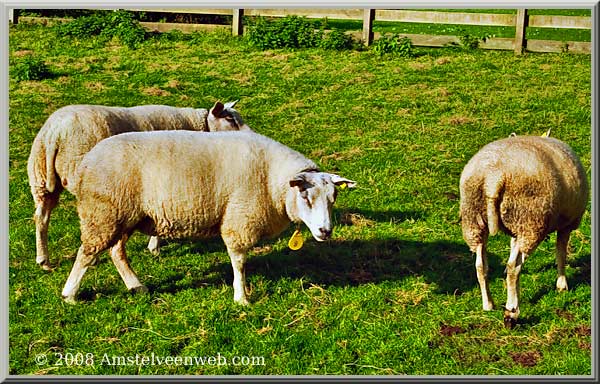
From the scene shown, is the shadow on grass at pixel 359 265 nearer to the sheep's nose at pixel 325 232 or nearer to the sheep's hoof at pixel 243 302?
the sheep's hoof at pixel 243 302

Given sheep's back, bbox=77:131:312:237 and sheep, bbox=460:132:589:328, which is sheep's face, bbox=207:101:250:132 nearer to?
sheep's back, bbox=77:131:312:237

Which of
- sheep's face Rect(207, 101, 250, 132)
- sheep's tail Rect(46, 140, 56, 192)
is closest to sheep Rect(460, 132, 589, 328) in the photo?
sheep's face Rect(207, 101, 250, 132)

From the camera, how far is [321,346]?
735 cm

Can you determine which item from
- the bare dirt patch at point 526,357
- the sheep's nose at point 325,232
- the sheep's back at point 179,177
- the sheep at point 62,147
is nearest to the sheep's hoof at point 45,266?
the sheep at point 62,147

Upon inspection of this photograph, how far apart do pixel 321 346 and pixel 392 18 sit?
12208mm

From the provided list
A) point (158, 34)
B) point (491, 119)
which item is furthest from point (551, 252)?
point (158, 34)

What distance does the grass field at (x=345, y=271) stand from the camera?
285 inches

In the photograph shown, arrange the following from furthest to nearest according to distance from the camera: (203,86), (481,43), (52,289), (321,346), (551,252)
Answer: (481,43) < (203,86) < (551,252) < (52,289) < (321,346)

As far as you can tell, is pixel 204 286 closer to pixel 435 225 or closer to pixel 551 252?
pixel 435 225

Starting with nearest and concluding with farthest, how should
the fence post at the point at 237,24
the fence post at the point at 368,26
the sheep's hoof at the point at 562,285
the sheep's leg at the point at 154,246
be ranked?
the sheep's hoof at the point at 562,285 → the sheep's leg at the point at 154,246 → the fence post at the point at 368,26 → the fence post at the point at 237,24

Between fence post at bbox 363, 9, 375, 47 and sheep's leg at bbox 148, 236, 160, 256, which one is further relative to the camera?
fence post at bbox 363, 9, 375, 47

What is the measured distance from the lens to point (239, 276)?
8.07 meters

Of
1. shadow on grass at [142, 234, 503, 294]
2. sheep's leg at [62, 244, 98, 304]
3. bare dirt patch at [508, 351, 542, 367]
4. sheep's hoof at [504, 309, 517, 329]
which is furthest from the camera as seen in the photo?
shadow on grass at [142, 234, 503, 294]

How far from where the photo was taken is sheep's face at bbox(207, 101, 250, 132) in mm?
10258
